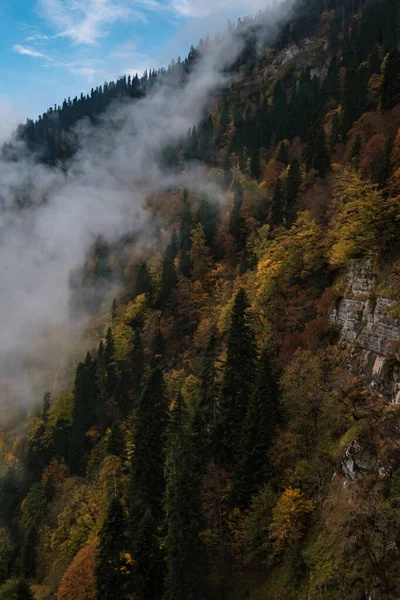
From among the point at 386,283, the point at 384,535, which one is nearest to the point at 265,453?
the point at 384,535

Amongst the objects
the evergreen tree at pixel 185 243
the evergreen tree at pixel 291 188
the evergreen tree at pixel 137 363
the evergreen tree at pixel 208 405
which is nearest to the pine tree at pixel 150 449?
the evergreen tree at pixel 208 405

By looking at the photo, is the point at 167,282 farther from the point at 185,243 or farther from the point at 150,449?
the point at 150,449

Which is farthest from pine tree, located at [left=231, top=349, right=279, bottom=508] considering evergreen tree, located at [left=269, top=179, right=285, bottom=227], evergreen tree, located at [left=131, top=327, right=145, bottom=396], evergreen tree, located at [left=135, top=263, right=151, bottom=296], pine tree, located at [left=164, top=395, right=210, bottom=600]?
evergreen tree, located at [left=135, top=263, right=151, bottom=296]

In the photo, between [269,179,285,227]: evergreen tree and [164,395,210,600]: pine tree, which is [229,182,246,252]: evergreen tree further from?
[164,395,210,600]: pine tree

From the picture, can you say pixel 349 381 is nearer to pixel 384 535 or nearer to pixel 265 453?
pixel 265 453

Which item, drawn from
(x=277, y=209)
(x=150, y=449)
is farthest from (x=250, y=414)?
(x=277, y=209)

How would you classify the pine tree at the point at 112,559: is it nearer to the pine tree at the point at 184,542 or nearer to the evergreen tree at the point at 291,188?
the pine tree at the point at 184,542
